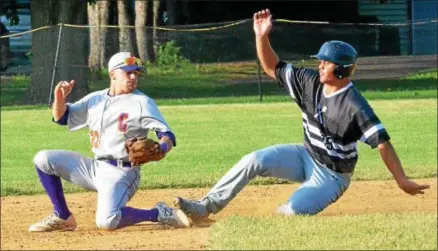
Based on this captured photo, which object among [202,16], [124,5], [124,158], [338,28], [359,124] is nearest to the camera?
[359,124]

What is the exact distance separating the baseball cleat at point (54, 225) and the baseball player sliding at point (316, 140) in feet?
3.12

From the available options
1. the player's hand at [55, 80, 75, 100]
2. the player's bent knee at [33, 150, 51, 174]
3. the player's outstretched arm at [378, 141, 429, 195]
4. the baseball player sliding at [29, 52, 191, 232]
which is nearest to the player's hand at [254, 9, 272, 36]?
the baseball player sliding at [29, 52, 191, 232]

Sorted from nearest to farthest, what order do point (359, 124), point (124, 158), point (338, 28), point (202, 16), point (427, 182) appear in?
point (359, 124) → point (124, 158) → point (427, 182) → point (338, 28) → point (202, 16)

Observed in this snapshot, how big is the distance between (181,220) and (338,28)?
61.5 feet

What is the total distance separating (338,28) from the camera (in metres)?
26.8

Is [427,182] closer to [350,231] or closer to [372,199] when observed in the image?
[372,199]

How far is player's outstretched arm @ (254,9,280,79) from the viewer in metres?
8.55

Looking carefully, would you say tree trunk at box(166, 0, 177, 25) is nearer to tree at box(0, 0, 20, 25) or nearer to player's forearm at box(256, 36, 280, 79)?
tree at box(0, 0, 20, 25)

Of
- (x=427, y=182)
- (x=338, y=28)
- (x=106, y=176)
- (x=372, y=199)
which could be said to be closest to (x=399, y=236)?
(x=106, y=176)

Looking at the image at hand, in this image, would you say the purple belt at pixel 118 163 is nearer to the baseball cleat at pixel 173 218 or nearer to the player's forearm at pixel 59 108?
the baseball cleat at pixel 173 218

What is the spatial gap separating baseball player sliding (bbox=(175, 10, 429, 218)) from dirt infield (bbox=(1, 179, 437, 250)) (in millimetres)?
517

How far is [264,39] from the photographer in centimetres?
855

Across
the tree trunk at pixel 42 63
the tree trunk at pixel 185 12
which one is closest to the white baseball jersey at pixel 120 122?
the tree trunk at pixel 42 63

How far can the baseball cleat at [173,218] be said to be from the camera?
853 cm
